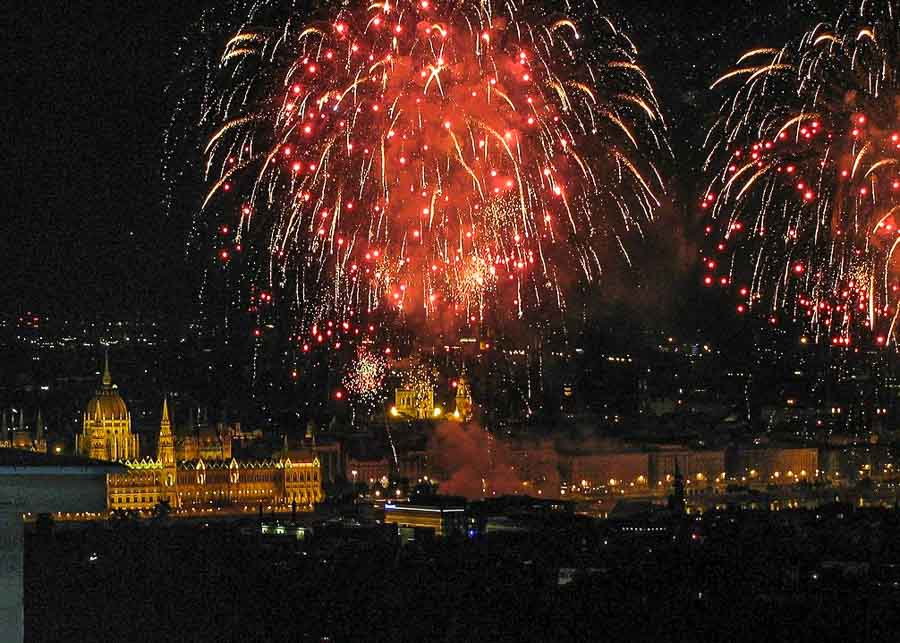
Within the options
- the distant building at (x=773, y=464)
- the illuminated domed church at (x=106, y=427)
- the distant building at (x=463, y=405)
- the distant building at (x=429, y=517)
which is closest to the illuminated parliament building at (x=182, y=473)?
the illuminated domed church at (x=106, y=427)

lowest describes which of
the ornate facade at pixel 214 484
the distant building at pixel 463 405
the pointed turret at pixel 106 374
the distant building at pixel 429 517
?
the distant building at pixel 429 517

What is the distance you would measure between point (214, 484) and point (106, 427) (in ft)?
25.9

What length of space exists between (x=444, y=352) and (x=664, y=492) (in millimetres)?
36946

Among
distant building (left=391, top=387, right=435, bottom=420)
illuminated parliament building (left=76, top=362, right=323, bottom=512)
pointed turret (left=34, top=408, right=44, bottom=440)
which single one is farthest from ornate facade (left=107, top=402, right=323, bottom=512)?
distant building (left=391, top=387, right=435, bottom=420)

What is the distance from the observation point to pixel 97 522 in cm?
6006

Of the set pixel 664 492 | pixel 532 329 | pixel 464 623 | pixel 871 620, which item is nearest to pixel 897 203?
pixel 871 620

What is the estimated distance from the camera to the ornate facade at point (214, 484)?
78250 millimetres

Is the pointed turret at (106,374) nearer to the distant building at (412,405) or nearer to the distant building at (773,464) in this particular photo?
the distant building at (412,405)

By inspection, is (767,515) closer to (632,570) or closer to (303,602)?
(632,570)

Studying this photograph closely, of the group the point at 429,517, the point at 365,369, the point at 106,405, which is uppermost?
the point at 106,405

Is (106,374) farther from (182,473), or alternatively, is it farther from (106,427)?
(182,473)

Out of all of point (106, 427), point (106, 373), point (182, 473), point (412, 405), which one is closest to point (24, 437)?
point (106, 427)

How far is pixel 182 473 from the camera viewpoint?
8194 centimetres

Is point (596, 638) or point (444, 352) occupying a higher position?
point (444, 352)
